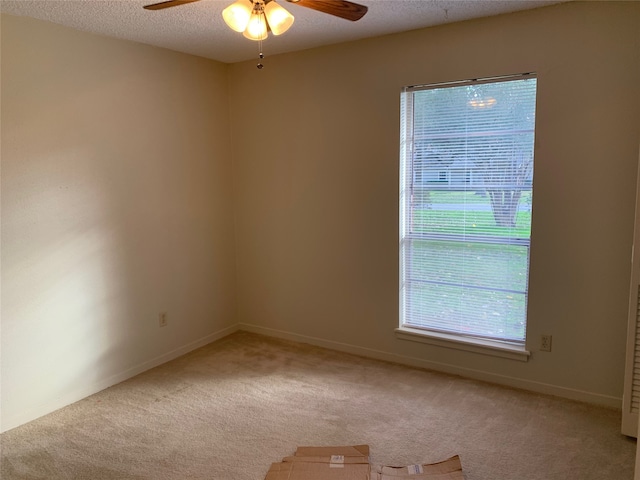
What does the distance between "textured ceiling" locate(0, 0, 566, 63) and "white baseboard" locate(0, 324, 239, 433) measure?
2300mm

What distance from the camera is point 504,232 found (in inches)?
123

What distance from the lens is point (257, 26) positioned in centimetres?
200

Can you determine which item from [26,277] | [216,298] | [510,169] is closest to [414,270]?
[510,169]

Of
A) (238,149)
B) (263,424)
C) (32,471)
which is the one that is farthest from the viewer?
(238,149)

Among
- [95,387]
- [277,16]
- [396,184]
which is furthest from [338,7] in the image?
[95,387]

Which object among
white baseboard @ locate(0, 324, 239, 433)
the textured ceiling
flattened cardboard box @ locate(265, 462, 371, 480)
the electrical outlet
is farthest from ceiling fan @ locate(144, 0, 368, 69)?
white baseboard @ locate(0, 324, 239, 433)

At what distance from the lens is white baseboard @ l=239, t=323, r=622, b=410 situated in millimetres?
2924

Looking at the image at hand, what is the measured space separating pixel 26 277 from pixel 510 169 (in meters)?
3.03

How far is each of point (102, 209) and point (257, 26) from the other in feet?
6.07

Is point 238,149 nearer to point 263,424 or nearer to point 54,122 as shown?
point 54,122

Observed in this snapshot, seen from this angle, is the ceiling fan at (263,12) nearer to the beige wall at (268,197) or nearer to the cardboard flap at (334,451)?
the beige wall at (268,197)

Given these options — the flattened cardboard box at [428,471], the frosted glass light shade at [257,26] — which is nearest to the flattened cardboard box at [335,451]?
the flattened cardboard box at [428,471]

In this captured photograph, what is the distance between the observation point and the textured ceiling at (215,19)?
2.61 m

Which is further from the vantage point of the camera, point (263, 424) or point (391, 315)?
point (391, 315)
